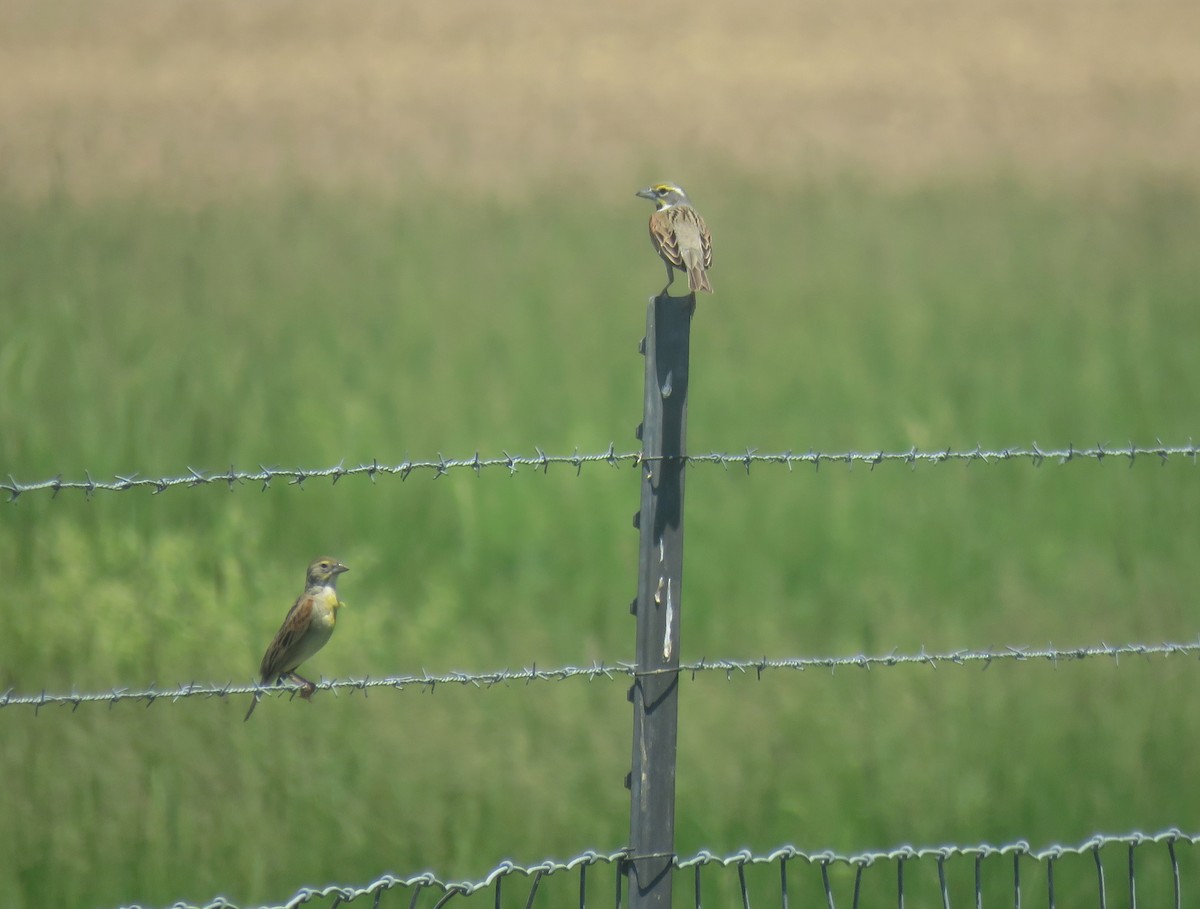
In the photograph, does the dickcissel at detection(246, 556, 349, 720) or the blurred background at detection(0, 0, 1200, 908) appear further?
the blurred background at detection(0, 0, 1200, 908)

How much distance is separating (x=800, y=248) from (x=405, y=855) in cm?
773

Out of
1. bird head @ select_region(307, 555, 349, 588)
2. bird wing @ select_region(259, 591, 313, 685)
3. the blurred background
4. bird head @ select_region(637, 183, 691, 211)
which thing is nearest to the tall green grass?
the blurred background

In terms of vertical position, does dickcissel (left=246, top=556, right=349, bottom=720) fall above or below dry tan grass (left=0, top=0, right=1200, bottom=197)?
below

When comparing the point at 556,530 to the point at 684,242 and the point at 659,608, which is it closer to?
the point at 684,242

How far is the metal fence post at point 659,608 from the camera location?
11.7 feet

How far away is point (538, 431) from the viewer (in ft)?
29.7

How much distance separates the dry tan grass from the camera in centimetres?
1277

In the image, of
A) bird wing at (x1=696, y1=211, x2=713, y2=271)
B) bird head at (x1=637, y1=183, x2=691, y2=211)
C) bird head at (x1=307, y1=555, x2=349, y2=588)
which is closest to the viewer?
bird head at (x1=307, y1=555, x2=349, y2=588)

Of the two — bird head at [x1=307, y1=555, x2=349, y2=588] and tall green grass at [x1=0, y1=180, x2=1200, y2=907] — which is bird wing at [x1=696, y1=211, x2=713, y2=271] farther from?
tall green grass at [x1=0, y1=180, x2=1200, y2=907]

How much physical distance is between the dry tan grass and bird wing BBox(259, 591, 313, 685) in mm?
7602

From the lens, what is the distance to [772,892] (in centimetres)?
568

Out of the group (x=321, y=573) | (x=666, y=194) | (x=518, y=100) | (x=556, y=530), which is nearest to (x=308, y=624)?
(x=321, y=573)

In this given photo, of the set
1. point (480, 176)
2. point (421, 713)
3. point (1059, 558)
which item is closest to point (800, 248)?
point (480, 176)

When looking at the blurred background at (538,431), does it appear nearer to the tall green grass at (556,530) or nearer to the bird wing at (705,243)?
the tall green grass at (556,530)
